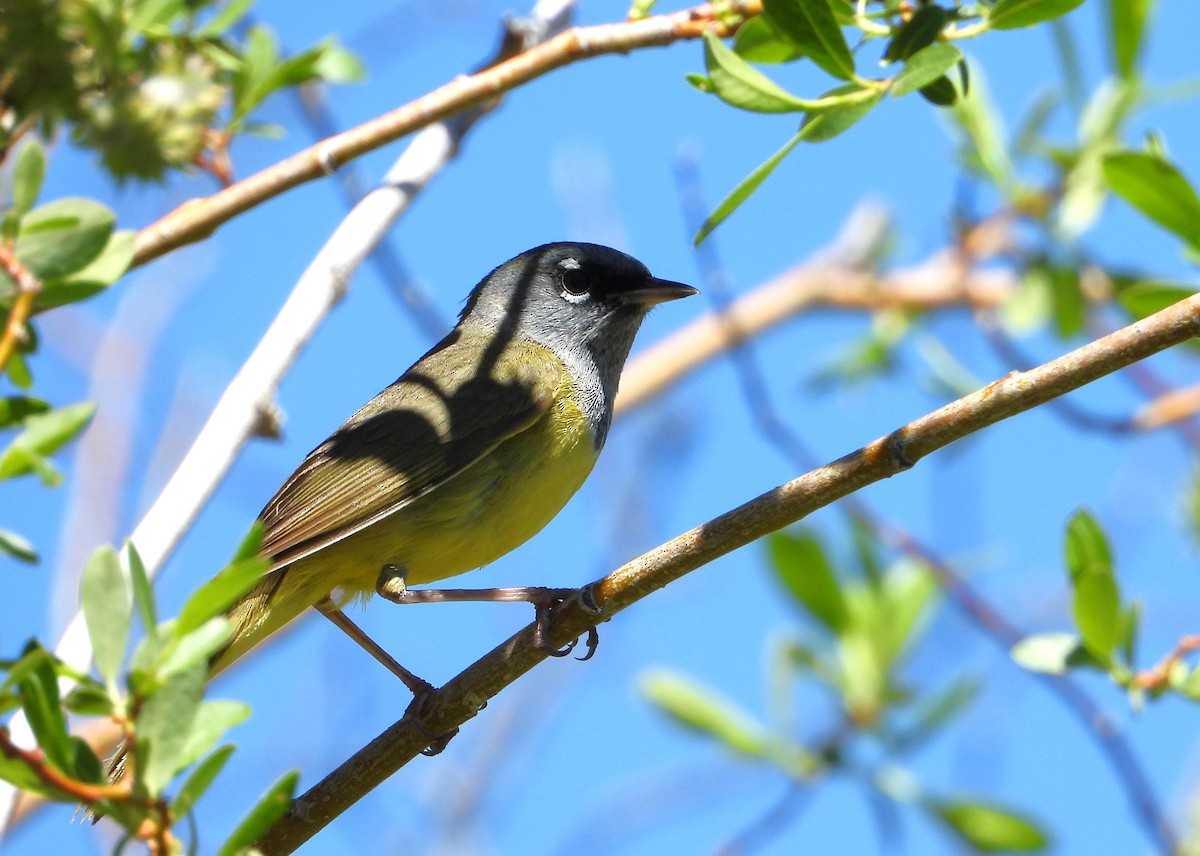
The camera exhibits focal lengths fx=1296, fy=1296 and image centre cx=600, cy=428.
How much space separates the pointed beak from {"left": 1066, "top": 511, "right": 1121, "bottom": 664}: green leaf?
215 centimetres

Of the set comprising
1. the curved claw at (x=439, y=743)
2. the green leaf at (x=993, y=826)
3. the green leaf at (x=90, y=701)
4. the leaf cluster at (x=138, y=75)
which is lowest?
the green leaf at (x=993, y=826)

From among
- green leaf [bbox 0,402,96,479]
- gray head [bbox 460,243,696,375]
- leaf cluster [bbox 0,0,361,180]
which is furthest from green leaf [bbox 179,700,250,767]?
gray head [bbox 460,243,696,375]

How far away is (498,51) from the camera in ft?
12.3

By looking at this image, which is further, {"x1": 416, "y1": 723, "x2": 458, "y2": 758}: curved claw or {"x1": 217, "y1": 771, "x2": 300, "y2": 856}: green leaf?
{"x1": 416, "y1": 723, "x2": 458, "y2": 758}: curved claw

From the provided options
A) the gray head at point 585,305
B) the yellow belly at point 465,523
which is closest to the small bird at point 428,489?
the yellow belly at point 465,523

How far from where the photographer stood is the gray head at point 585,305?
15.9 ft

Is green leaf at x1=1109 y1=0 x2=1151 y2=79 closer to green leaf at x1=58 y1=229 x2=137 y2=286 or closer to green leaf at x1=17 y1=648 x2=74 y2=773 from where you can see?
green leaf at x1=58 y1=229 x2=137 y2=286

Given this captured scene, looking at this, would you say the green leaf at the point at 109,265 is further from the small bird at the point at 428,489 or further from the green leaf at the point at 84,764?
the small bird at the point at 428,489

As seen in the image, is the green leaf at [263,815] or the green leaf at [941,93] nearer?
the green leaf at [263,815]

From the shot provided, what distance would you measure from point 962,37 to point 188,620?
2.03m

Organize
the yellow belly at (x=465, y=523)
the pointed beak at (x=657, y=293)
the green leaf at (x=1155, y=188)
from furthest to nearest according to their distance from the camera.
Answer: the pointed beak at (x=657, y=293)
the yellow belly at (x=465, y=523)
the green leaf at (x=1155, y=188)

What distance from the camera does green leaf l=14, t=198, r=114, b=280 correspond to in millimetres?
2088

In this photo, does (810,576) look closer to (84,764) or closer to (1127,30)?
(1127,30)

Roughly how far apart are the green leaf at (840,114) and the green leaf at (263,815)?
5.28 ft
